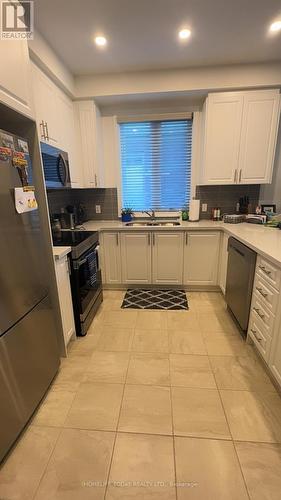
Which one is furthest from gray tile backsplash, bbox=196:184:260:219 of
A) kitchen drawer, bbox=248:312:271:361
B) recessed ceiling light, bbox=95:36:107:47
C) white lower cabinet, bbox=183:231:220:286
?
recessed ceiling light, bbox=95:36:107:47

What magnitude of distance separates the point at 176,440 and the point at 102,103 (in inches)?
141

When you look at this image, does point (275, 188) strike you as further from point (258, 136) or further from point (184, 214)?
point (184, 214)

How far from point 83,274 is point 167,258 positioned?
4.04 feet

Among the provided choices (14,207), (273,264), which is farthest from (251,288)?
(14,207)

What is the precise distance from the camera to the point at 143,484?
1.09 metres

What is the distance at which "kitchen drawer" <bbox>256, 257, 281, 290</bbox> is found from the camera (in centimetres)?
147

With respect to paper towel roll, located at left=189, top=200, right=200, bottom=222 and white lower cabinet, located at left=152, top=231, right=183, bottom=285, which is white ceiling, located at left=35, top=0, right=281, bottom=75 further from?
white lower cabinet, located at left=152, top=231, right=183, bottom=285

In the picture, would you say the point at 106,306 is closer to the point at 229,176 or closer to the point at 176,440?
the point at 176,440

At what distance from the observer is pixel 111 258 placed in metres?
3.02

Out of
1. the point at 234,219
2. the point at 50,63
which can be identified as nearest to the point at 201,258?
the point at 234,219

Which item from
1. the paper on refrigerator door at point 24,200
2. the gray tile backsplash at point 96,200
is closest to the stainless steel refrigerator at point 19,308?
the paper on refrigerator door at point 24,200

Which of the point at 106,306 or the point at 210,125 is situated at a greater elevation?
the point at 210,125

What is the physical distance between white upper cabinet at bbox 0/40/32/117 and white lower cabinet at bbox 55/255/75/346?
102cm

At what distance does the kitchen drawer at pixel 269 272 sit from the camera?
1.47 meters
